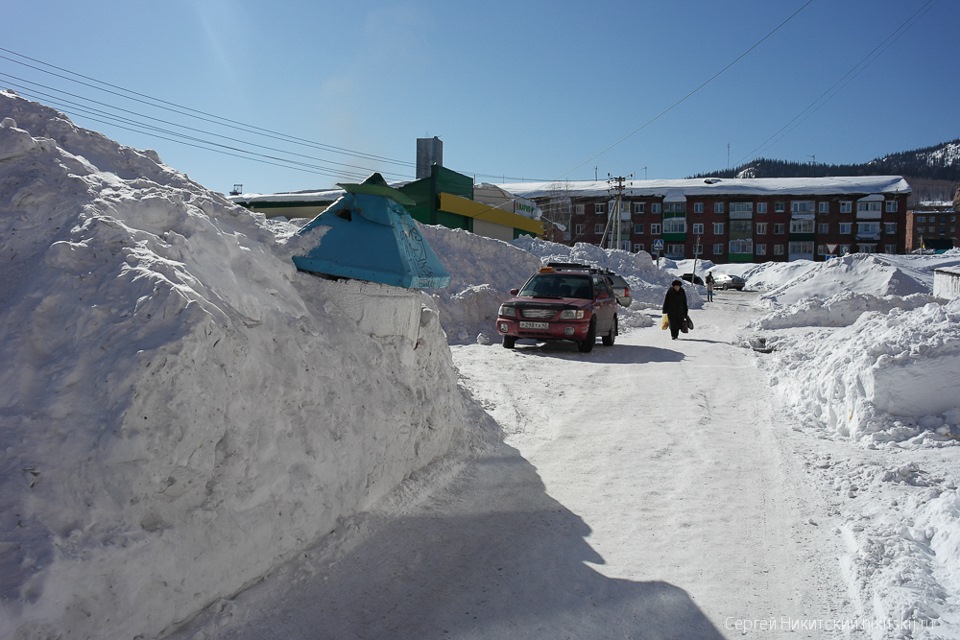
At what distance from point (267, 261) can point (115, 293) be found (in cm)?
153

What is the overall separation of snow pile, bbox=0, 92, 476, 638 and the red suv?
855 centimetres

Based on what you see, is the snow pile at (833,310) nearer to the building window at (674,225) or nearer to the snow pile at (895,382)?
the snow pile at (895,382)

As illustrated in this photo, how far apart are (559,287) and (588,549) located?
10.7 m

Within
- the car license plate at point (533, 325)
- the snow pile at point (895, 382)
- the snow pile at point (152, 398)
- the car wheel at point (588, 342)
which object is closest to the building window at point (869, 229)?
the car wheel at point (588, 342)

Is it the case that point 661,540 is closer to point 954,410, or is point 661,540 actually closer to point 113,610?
point 113,610

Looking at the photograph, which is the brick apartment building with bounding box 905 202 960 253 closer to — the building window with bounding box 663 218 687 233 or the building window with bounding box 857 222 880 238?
the building window with bounding box 857 222 880 238

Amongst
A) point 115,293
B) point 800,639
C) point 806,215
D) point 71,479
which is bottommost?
point 800,639

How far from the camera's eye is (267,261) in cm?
502

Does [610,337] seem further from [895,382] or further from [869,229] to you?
[869,229]

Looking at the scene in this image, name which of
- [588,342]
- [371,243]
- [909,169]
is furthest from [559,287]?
[909,169]

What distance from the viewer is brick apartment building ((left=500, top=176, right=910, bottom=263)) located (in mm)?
75312

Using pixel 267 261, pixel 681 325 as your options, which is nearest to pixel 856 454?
pixel 267 261

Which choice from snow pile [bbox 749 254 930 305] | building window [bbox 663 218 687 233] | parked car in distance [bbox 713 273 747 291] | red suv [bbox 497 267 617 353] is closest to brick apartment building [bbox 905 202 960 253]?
building window [bbox 663 218 687 233]

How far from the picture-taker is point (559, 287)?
48.8ft
